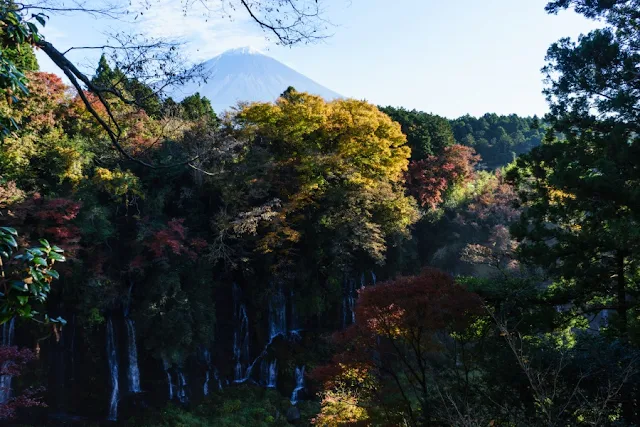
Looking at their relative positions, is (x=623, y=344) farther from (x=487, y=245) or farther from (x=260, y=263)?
(x=487, y=245)

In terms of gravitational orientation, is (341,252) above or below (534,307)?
above

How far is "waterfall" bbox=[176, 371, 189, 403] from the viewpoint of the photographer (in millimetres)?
14495

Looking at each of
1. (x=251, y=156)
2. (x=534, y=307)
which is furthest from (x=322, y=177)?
(x=534, y=307)

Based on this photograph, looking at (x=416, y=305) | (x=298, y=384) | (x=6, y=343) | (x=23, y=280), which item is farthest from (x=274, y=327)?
(x=23, y=280)

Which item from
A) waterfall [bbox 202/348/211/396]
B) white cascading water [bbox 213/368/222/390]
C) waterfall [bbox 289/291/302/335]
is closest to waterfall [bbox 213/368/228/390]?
white cascading water [bbox 213/368/222/390]

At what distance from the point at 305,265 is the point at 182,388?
617 centimetres

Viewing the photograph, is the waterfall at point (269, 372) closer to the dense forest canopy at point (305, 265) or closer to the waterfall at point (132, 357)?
the dense forest canopy at point (305, 265)

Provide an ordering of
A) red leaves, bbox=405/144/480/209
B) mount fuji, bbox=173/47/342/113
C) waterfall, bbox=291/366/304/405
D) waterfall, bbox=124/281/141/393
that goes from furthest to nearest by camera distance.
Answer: mount fuji, bbox=173/47/342/113 → red leaves, bbox=405/144/480/209 → waterfall, bbox=291/366/304/405 → waterfall, bbox=124/281/141/393

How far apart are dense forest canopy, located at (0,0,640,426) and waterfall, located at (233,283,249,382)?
9 cm

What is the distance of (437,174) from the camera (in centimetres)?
2286

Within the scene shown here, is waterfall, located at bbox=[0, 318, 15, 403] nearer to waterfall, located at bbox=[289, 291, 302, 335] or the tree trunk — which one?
waterfall, located at bbox=[289, 291, 302, 335]

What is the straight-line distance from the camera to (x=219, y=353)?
16141 mm

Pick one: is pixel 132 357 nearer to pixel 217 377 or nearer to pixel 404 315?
pixel 217 377

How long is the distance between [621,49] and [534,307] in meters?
4.83
